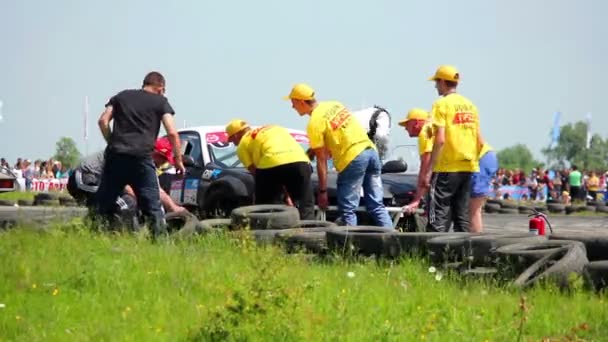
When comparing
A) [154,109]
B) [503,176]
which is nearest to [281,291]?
[154,109]

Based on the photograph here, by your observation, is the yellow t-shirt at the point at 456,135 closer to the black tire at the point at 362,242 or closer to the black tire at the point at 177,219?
the black tire at the point at 362,242

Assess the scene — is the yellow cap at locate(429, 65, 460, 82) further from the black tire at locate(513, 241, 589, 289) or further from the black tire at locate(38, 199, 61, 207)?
the black tire at locate(38, 199, 61, 207)

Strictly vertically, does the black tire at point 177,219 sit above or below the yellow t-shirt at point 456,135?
below

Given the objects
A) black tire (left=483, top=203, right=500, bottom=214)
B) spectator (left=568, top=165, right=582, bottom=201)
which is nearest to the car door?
black tire (left=483, top=203, right=500, bottom=214)

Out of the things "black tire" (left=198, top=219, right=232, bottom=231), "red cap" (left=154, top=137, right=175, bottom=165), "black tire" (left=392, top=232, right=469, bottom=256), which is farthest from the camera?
"red cap" (left=154, top=137, right=175, bottom=165)

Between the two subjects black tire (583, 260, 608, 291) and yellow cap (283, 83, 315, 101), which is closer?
black tire (583, 260, 608, 291)

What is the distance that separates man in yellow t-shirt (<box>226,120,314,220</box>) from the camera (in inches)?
477

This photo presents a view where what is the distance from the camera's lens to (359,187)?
38.2ft

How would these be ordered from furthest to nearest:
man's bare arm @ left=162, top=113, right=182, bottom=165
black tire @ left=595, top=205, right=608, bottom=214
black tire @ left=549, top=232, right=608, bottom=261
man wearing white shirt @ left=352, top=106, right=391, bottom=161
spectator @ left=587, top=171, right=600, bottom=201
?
spectator @ left=587, top=171, right=600, bottom=201 < black tire @ left=595, top=205, right=608, bottom=214 < man wearing white shirt @ left=352, top=106, right=391, bottom=161 < man's bare arm @ left=162, top=113, right=182, bottom=165 < black tire @ left=549, top=232, right=608, bottom=261

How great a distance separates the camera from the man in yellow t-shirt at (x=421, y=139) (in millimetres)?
11234

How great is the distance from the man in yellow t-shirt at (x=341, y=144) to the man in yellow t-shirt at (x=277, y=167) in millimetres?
431

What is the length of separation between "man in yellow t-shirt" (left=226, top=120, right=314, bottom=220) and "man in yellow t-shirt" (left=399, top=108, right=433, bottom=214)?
112 cm

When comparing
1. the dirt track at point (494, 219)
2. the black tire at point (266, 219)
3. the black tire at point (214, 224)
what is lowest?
the dirt track at point (494, 219)

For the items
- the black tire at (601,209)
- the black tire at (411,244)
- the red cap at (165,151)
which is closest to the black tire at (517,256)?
the black tire at (411,244)
